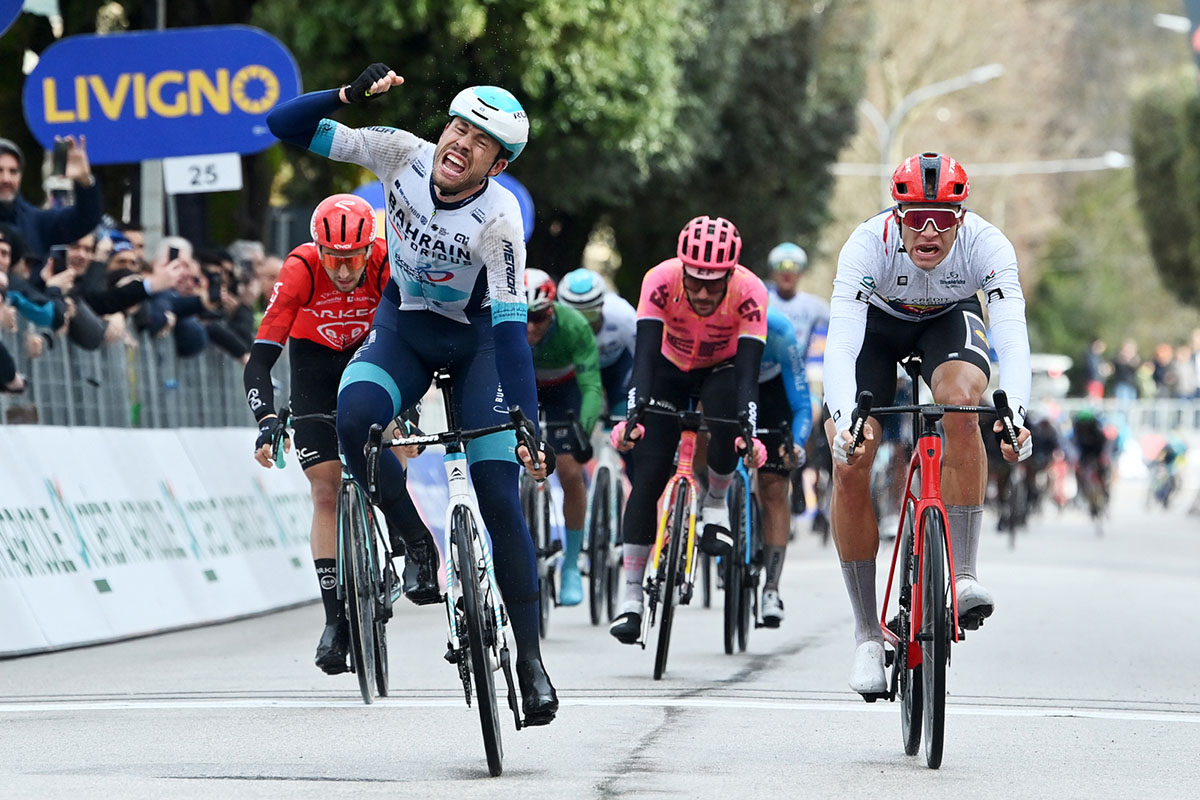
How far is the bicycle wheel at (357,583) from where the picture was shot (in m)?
8.50

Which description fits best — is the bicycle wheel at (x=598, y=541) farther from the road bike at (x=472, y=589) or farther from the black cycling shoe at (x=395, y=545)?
the road bike at (x=472, y=589)

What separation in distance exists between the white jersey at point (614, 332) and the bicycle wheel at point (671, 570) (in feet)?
9.55

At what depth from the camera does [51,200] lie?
1362 cm

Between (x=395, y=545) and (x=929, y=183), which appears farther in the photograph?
(x=395, y=545)

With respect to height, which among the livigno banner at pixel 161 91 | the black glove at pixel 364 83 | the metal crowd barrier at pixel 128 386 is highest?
the livigno banner at pixel 161 91

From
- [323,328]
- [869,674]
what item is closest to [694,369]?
[323,328]

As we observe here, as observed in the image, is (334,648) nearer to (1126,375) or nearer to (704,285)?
(704,285)

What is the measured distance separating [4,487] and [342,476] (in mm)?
3080

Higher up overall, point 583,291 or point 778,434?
point 583,291

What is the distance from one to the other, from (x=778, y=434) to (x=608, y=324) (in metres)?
1.93

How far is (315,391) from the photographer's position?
30.1ft

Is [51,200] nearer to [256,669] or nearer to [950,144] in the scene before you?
[256,669]

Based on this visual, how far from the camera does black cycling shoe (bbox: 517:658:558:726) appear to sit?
22.7 feet

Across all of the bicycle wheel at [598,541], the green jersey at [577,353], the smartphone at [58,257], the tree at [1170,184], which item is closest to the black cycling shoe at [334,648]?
the green jersey at [577,353]
